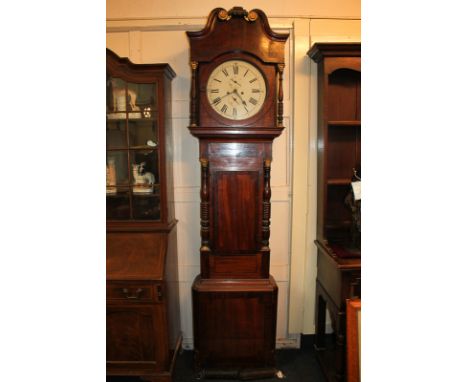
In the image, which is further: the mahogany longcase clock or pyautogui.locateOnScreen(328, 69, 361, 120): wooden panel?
pyautogui.locateOnScreen(328, 69, 361, 120): wooden panel

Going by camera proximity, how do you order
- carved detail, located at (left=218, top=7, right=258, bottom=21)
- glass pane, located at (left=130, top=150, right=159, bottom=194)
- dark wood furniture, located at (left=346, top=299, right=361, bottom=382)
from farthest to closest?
glass pane, located at (left=130, top=150, right=159, bottom=194) < carved detail, located at (left=218, top=7, right=258, bottom=21) < dark wood furniture, located at (left=346, top=299, right=361, bottom=382)

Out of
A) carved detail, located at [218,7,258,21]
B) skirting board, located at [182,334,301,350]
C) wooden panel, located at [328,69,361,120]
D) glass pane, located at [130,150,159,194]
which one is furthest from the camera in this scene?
skirting board, located at [182,334,301,350]

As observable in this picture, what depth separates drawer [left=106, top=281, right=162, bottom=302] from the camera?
187cm

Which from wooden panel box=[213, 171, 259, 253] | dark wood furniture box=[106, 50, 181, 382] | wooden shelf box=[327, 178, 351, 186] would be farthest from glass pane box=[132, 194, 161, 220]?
wooden shelf box=[327, 178, 351, 186]

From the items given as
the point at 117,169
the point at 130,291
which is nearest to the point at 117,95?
the point at 117,169

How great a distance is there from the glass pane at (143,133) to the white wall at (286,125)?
0.86 ft

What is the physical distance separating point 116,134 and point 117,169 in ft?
0.73

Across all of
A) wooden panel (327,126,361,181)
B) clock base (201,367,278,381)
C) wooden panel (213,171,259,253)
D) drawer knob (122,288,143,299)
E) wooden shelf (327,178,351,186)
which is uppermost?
wooden panel (327,126,361,181)

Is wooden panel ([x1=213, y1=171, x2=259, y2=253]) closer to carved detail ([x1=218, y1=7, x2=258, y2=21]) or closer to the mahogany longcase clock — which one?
the mahogany longcase clock

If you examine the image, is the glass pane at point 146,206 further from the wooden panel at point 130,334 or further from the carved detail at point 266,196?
the carved detail at point 266,196

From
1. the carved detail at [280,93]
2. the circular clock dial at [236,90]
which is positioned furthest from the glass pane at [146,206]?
the carved detail at [280,93]

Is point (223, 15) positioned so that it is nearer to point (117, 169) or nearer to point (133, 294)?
point (117, 169)
